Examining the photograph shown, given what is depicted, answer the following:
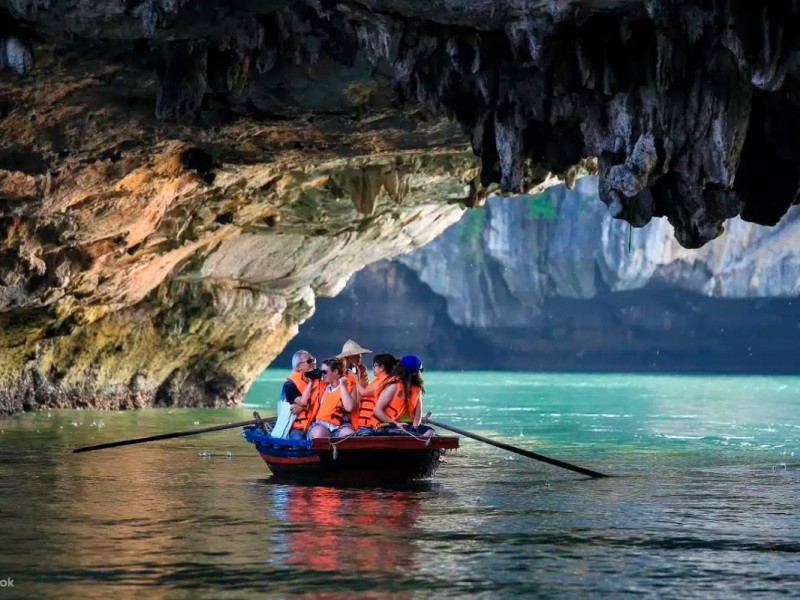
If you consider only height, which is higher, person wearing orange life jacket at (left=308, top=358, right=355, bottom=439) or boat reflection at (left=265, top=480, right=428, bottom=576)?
person wearing orange life jacket at (left=308, top=358, right=355, bottom=439)

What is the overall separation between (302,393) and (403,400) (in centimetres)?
141

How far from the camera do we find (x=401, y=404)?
16.5 m

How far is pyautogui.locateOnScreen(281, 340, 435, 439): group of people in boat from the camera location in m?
16.3

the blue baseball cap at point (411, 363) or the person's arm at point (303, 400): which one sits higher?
the blue baseball cap at point (411, 363)

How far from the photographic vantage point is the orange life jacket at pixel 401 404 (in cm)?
1645

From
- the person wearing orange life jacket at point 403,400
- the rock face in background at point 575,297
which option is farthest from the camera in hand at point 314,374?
the rock face in background at point 575,297

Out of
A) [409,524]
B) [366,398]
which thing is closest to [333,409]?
[366,398]

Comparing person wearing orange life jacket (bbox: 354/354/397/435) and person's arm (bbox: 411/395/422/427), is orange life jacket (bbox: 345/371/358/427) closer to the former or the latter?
person wearing orange life jacket (bbox: 354/354/397/435)

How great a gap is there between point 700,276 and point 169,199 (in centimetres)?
4935

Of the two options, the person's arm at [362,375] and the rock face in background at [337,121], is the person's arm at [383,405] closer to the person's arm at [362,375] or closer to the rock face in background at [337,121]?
the person's arm at [362,375]

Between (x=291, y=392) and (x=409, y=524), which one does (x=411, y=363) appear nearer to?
(x=291, y=392)

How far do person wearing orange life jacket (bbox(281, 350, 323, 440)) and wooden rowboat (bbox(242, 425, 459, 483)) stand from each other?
735 millimetres

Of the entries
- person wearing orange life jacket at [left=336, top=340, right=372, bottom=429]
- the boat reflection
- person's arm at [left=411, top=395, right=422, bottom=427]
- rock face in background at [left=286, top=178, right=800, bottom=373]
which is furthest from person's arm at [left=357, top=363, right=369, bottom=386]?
rock face in background at [left=286, top=178, right=800, bottom=373]

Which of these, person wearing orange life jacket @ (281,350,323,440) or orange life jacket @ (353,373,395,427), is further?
person wearing orange life jacket @ (281,350,323,440)
